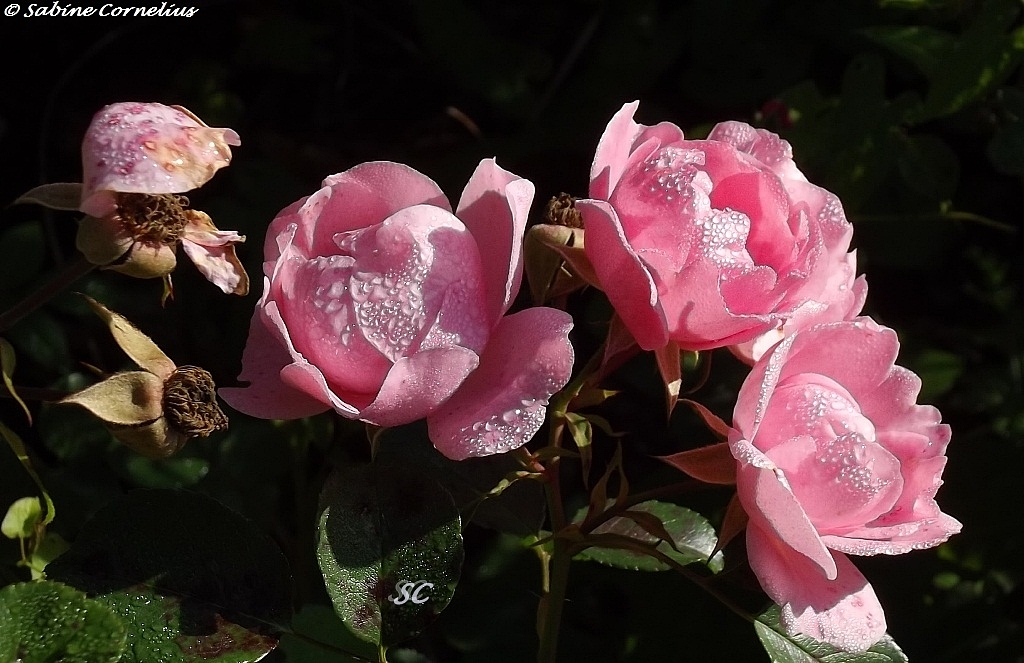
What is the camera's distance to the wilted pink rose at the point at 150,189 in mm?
638

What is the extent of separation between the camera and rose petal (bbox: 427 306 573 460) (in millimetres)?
643

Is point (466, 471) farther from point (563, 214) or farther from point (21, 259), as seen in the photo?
point (21, 259)

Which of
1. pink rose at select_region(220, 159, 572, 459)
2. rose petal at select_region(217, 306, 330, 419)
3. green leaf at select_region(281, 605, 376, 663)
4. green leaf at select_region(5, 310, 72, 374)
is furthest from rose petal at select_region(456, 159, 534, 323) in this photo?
green leaf at select_region(5, 310, 72, 374)

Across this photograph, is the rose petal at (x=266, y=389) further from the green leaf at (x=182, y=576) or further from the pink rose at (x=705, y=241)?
the pink rose at (x=705, y=241)

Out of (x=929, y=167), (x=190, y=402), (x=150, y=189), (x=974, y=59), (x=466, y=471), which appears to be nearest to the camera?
(x=150, y=189)

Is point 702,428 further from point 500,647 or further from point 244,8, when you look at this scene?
point 244,8

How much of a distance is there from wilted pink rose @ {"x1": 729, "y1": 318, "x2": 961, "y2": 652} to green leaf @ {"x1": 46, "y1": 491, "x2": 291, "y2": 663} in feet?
1.22

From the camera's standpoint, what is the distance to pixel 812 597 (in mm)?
677

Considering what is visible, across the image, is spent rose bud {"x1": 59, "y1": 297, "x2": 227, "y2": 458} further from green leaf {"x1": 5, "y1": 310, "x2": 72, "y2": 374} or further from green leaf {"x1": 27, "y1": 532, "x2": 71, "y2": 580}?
green leaf {"x1": 5, "y1": 310, "x2": 72, "y2": 374}

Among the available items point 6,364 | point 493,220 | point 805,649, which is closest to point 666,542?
point 805,649

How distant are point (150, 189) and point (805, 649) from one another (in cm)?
64

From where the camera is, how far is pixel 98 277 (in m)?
1.22
